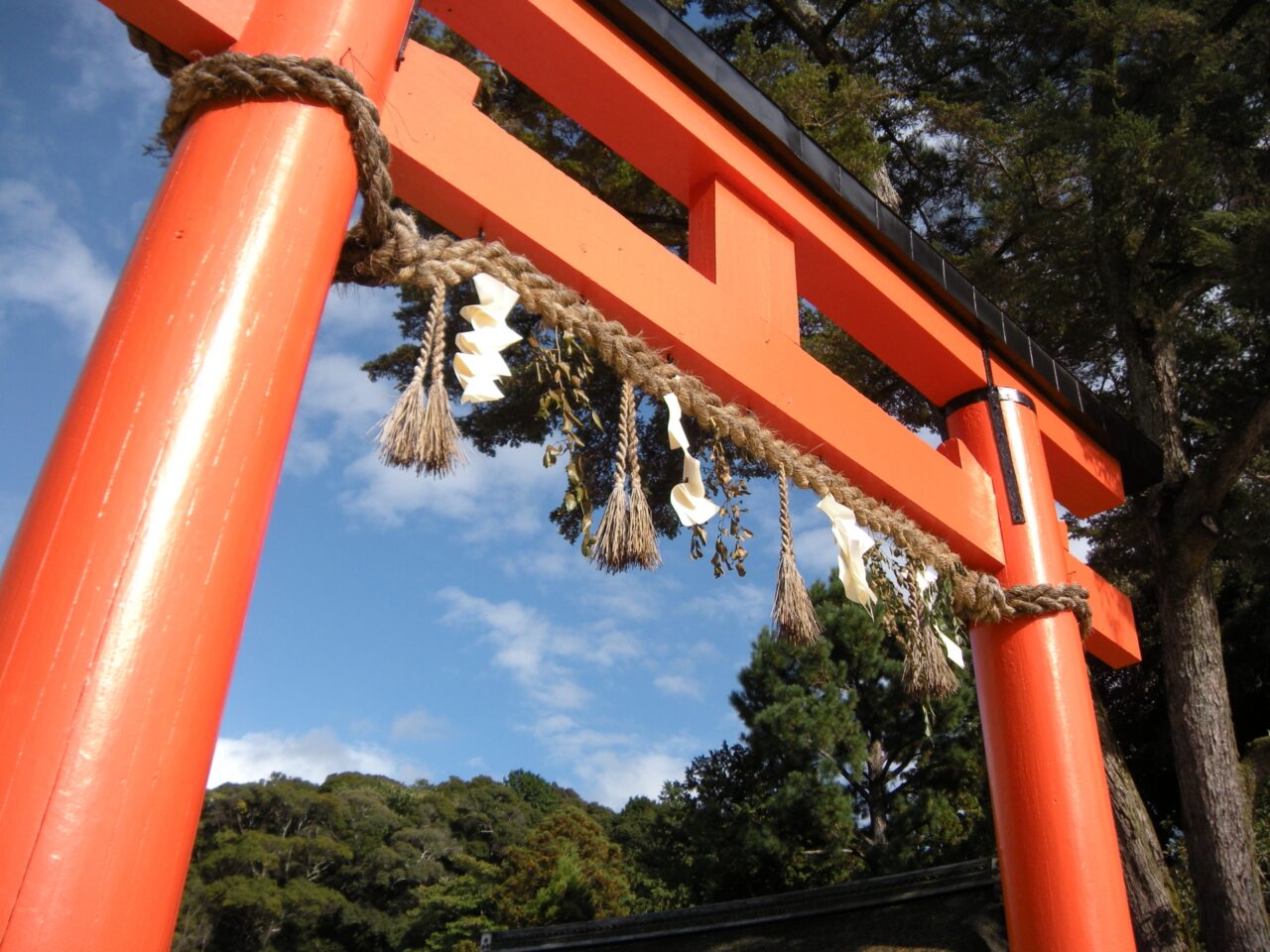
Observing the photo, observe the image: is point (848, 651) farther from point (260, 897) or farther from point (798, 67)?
point (260, 897)

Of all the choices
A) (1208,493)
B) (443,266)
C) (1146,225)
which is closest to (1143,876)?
(1208,493)

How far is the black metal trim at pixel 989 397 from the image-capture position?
8.84ft

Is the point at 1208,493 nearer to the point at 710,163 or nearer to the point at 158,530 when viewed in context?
the point at 710,163

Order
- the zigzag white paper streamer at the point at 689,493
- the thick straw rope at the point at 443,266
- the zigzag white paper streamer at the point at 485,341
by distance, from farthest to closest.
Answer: the zigzag white paper streamer at the point at 689,493 < the zigzag white paper streamer at the point at 485,341 < the thick straw rope at the point at 443,266

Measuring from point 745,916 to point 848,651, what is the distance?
5.48 meters

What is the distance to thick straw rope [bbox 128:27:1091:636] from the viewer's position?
125 cm

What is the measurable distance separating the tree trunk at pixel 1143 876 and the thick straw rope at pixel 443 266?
2.47 m

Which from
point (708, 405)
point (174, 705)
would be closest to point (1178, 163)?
point (708, 405)

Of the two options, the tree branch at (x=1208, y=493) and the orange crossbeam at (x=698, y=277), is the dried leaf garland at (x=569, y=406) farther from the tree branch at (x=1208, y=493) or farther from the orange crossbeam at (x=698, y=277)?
the tree branch at (x=1208, y=493)

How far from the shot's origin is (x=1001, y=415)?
8.71ft

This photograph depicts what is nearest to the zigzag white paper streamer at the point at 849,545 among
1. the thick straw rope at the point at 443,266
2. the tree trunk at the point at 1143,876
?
the thick straw rope at the point at 443,266

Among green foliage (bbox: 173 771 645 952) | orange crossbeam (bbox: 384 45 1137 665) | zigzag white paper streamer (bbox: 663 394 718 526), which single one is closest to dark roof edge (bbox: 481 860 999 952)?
orange crossbeam (bbox: 384 45 1137 665)

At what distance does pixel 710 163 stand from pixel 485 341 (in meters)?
0.96

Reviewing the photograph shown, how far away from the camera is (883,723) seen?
1204cm
